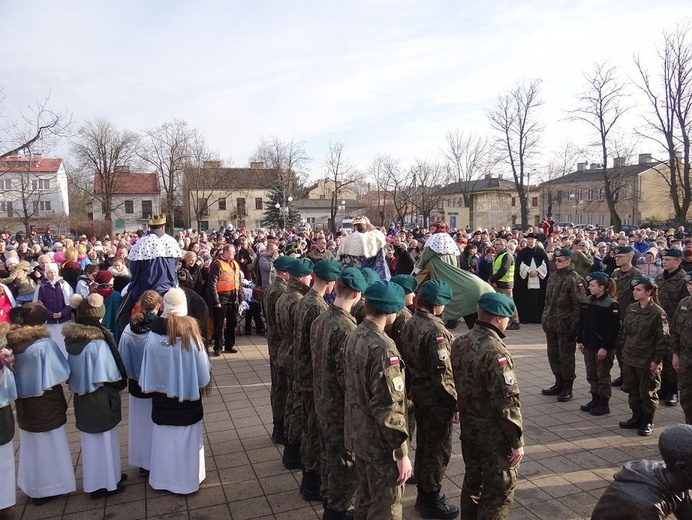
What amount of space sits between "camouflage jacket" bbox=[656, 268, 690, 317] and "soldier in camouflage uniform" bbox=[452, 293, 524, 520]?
475 cm

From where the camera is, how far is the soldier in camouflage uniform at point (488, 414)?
11.9 feet

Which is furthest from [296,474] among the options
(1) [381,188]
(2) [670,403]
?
(1) [381,188]

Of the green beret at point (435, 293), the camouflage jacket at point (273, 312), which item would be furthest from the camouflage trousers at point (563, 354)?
the camouflage jacket at point (273, 312)

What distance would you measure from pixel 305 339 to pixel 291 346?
0.60 metres

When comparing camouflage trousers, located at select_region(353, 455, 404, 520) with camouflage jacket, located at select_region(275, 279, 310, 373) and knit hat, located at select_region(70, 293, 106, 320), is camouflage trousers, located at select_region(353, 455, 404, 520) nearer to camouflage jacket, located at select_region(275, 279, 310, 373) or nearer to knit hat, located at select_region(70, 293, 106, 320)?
camouflage jacket, located at select_region(275, 279, 310, 373)

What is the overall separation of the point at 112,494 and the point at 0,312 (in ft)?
14.1

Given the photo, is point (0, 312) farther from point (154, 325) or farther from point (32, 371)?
point (154, 325)


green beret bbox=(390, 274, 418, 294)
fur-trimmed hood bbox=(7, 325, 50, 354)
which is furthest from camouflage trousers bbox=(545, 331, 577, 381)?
fur-trimmed hood bbox=(7, 325, 50, 354)

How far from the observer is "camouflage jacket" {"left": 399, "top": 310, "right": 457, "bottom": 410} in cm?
421

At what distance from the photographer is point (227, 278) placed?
9594 mm

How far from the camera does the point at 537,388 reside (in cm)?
758

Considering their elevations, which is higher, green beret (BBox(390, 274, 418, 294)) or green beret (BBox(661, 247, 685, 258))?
green beret (BBox(661, 247, 685, 258))

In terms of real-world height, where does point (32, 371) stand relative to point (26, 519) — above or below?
above

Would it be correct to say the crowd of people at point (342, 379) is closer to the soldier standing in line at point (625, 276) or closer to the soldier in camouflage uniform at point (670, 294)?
the soldier in camouflage uniform at point (670, 294)
